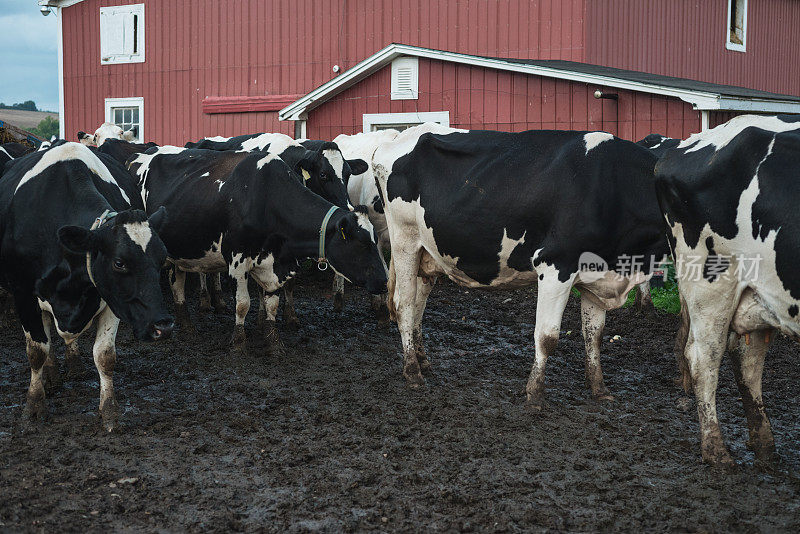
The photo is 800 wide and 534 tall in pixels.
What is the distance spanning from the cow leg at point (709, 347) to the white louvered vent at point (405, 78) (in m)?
11.2

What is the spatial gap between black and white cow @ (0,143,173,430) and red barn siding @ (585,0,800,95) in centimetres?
1280

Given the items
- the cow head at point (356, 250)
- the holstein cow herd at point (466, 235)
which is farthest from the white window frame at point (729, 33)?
the cow head at point (356, 250)

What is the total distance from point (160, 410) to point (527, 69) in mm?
9820

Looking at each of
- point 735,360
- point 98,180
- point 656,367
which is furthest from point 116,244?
point 656,367

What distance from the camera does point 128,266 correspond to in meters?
5.57

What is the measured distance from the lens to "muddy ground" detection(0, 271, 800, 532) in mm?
4578

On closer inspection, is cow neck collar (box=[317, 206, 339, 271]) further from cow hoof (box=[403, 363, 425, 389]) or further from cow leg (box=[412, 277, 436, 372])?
cow hoof (box=[403, 363, 425, 389])

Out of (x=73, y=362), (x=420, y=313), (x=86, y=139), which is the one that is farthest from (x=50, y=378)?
(x=86, y=139)

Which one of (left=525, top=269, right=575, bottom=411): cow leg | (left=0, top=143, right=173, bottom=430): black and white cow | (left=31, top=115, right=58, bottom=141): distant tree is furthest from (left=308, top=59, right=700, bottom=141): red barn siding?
(left=31, top=115, right=58, bottom=141): distant tree

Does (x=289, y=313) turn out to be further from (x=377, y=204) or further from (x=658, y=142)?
(x=658, y=142)

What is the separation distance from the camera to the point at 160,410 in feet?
21.3

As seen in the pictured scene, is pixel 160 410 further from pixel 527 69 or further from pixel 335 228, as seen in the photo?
pixel 527 69

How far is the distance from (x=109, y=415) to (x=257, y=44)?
1572 cm

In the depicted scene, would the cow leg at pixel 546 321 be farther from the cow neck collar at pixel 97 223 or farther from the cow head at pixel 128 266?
the cow neck collar at pixel 97 223
